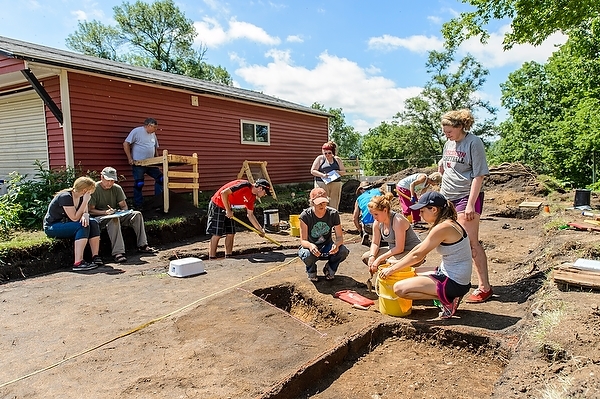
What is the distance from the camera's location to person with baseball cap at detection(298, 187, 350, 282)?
442cm

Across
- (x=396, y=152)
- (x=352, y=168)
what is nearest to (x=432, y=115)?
(x=396, y=152)

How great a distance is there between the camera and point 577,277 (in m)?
3.18

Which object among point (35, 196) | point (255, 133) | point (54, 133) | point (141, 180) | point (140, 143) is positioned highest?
point (255, 133)

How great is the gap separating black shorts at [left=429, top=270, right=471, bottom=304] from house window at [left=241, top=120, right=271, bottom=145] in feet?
33.7

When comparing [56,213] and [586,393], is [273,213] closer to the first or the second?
[56,213]

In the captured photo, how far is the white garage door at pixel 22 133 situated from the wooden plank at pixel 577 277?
370 inches

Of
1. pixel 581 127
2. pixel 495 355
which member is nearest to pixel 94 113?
pixel 495 355

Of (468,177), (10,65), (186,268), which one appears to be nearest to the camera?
(468,177)

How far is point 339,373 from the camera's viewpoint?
284 centimetres

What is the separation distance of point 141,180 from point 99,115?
1.75 m

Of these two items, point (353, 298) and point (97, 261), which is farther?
point (97, 261)

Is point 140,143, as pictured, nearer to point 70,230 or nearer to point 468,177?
point 70,230

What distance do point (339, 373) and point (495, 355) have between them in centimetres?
112

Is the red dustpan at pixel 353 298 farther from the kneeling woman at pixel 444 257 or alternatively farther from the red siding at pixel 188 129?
the red siding at pixel 188 129
